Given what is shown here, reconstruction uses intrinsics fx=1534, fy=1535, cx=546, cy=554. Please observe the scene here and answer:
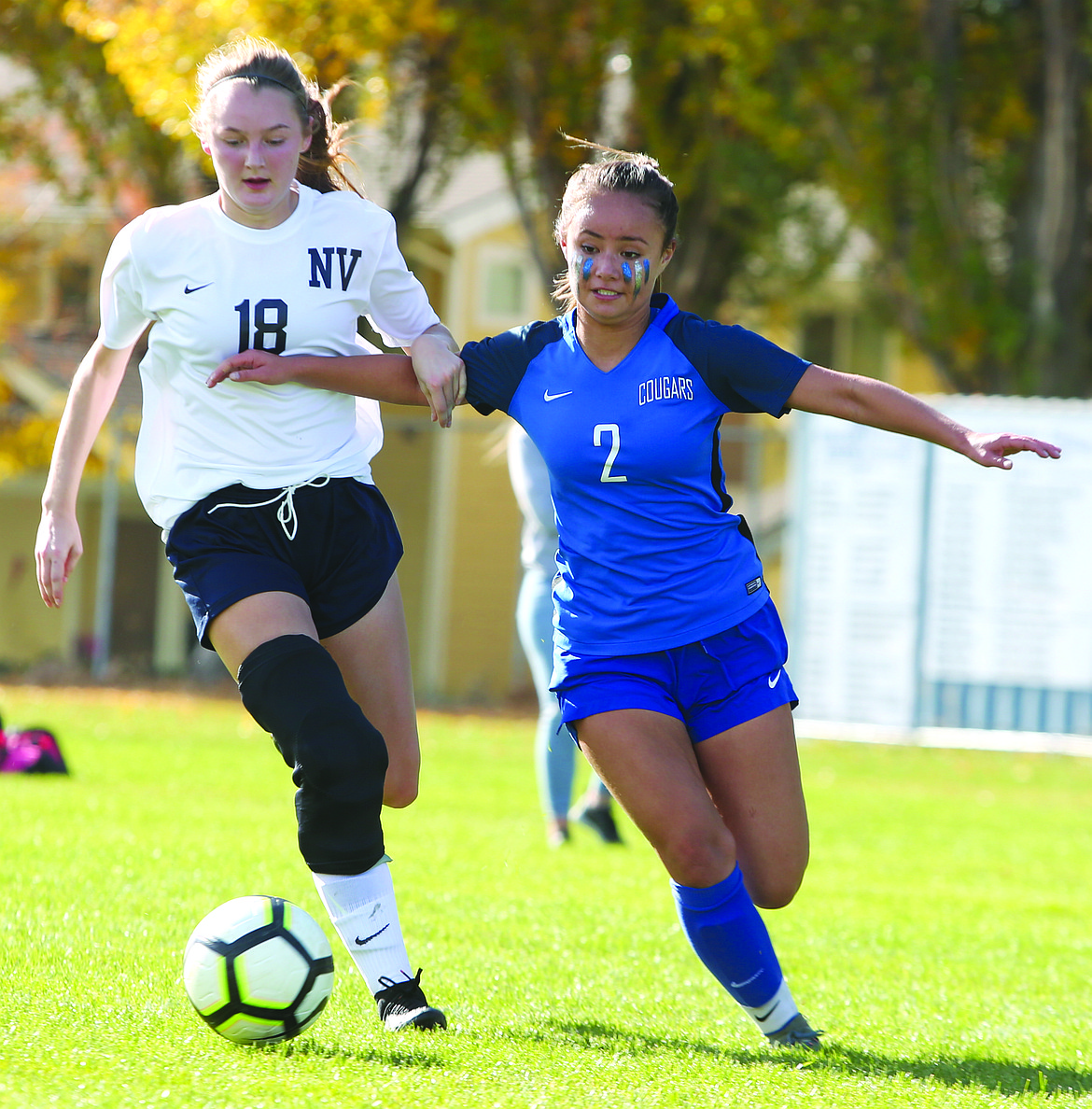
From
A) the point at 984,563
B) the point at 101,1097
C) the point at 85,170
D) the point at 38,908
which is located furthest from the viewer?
the point at 85,170

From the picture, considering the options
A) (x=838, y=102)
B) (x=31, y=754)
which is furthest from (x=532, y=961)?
(x=838, y=102)

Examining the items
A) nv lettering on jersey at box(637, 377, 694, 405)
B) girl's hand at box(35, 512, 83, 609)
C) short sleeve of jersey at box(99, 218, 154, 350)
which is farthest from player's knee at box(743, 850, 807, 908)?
short sleeve of jersey at box(99, 218, 154, 350)

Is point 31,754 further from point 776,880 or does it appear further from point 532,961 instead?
point 776,880

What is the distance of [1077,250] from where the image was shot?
15.6 meters

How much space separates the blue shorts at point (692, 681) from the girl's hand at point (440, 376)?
732mm

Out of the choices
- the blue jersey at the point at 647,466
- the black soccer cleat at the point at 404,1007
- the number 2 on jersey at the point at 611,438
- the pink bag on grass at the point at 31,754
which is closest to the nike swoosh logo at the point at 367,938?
the black soccer cleat at the point at 404,1007

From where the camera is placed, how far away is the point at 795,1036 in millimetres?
4078

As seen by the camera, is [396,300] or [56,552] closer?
[56,552]

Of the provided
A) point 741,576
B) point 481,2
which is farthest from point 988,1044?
point 481,2

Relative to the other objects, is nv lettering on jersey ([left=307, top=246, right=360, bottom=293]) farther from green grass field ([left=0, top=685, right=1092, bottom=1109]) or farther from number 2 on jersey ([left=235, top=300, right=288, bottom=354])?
green grass field ([left=0, top=685, right=1092, bottom=1109])

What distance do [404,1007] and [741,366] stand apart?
6.09 ft

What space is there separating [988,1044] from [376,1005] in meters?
1.73

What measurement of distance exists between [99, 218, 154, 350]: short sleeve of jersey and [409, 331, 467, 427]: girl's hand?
759 mm

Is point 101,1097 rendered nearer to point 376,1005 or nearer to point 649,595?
point 376,1005
